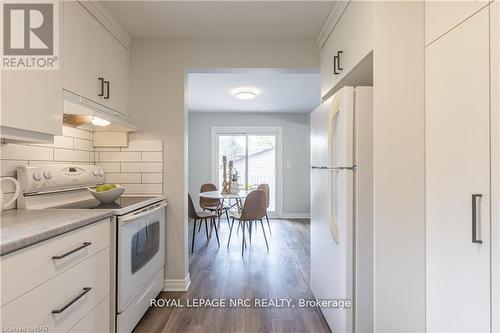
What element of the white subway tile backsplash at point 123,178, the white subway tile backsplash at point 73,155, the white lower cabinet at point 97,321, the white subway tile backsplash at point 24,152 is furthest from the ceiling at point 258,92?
the white lower cabinet at point 97,321

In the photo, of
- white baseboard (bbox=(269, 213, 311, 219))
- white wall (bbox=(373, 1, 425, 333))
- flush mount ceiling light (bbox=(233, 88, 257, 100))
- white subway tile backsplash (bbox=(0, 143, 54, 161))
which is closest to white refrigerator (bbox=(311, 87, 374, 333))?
white wall (bbox=(373, 1, 425, 333))

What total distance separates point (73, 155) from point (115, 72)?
73cm

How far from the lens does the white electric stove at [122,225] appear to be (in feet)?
5.03

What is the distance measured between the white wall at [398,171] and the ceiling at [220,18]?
0.73 meters

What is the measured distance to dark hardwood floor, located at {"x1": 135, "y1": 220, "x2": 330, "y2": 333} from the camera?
1.85m

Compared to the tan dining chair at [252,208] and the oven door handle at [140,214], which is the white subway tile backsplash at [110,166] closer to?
the oven door handle at [140,214]

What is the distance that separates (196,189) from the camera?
5.79 metres

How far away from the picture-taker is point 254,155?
586 centimetres

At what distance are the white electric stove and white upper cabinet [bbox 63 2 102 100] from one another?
1.86ft
